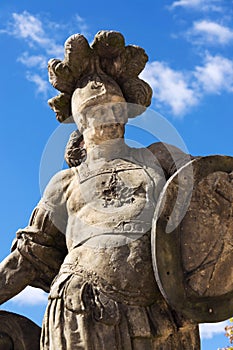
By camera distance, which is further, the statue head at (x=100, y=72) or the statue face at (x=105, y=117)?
the statue head at (x=100, y=72)

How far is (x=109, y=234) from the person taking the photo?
7.25 metres

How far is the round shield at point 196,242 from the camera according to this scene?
7.00 metres

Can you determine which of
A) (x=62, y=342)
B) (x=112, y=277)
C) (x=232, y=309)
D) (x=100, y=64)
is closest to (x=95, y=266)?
(x=112, y=277)

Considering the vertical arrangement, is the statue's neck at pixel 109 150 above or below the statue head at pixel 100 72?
below

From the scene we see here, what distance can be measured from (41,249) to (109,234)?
2.85 feet

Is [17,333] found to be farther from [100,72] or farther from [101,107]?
[100,72]

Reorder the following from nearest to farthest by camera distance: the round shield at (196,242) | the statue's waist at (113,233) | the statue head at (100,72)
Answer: the round shield at (196,242) < the statue's waist at (113,233) < the statue head at (100,72)

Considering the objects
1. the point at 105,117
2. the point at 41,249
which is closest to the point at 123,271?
the point at 41,249

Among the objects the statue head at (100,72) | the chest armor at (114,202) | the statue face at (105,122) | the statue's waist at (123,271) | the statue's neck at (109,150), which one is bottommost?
the statue's waist at (123,271)

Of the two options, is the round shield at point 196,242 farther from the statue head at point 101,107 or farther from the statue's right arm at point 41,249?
the statue's right arm at point 41,249

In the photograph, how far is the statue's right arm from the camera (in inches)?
311

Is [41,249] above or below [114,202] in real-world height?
below

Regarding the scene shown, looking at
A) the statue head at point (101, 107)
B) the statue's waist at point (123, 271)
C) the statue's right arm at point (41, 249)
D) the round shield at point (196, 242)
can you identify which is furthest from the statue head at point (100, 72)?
the statue's waist at point (123, 271)

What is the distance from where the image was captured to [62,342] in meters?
7.10
